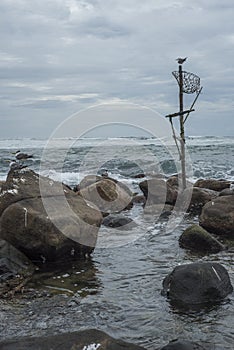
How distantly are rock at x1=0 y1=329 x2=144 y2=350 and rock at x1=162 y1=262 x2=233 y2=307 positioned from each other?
5.78ft

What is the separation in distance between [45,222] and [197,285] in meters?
2.74

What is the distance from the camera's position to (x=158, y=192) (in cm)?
1384

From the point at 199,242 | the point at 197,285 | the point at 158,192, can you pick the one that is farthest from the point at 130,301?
the point at 158,192

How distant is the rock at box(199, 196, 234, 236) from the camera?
9352mm

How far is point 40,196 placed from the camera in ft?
26.2

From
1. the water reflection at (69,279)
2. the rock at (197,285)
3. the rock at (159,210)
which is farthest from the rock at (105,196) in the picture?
the rock at (197,285)

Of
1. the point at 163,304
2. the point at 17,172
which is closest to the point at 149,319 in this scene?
the point at 163,304

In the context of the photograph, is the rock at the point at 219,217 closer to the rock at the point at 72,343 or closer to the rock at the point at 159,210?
the rock at the point at 159,210

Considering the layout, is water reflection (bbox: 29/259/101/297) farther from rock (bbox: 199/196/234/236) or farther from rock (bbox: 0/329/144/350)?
rock (bbox: 199/196/234/236)

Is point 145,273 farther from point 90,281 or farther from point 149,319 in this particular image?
point 149,319

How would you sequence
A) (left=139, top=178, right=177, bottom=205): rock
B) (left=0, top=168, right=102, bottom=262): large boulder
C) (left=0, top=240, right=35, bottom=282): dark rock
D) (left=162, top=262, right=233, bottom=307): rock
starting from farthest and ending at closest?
1. (left=139, top=178, right=177, bottom=205): rock
2. (left=0, top=168, right=102, bottom=262): large boulder
3. (left=0, top=240, right=35, bottom=282): dark rock
4. (left=162, top=262, right=233, bottom=307): rock

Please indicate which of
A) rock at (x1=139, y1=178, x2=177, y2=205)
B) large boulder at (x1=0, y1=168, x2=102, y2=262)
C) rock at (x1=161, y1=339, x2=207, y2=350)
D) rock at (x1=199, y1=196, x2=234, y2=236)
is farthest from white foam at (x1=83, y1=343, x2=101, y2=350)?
rock at (x1=139, y1=178, x2=177, y2=205)

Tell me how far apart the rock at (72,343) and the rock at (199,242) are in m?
4.28

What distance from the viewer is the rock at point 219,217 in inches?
368
